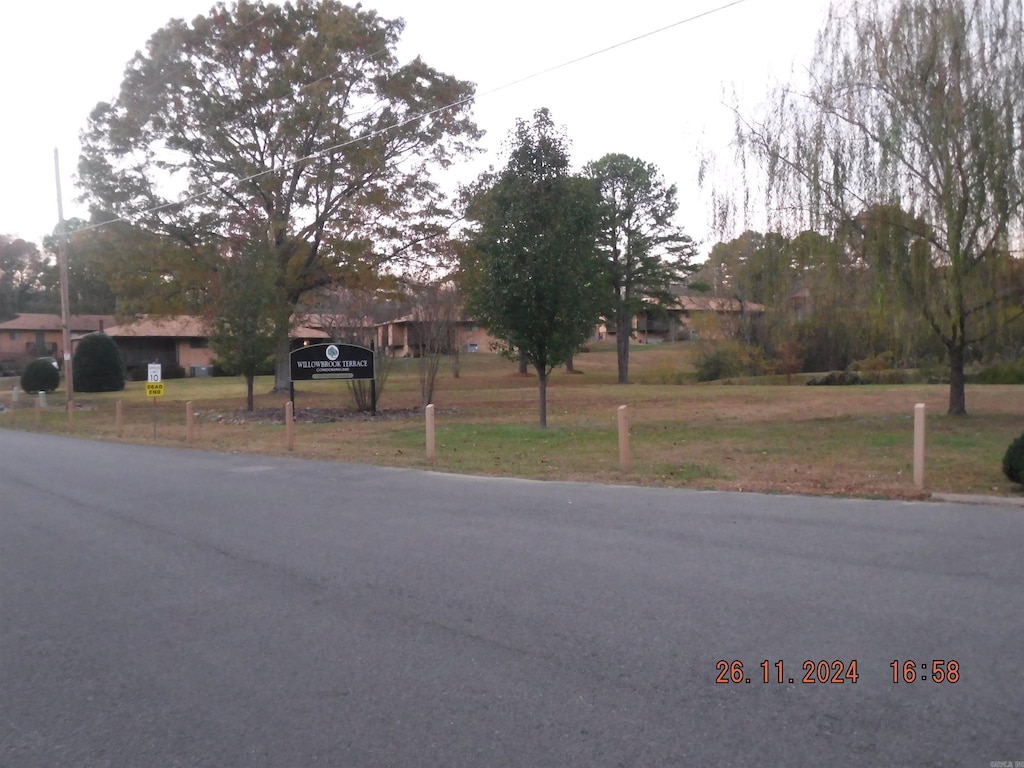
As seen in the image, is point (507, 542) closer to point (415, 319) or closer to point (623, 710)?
point (623, 710)

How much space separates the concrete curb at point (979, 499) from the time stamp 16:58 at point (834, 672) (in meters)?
6.15

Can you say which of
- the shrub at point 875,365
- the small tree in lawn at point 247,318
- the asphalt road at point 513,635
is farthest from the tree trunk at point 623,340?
the asphalt road at point 513,635

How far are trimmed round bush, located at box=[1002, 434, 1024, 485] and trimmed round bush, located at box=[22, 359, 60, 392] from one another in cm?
4716

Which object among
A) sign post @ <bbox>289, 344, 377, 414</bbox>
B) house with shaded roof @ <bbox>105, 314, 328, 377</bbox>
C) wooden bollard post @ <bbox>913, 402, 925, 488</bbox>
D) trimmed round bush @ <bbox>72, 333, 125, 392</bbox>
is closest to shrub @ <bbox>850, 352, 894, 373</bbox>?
sign post @ <bbox>289, 344, 377, 414</bbox>

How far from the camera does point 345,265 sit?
34875 mm

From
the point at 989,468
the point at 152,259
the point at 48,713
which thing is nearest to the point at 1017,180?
the point at 989,468

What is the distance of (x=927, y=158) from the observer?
19.8 metres

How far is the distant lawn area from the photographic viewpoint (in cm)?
1400

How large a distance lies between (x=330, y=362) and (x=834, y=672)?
23002mm

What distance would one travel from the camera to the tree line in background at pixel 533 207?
19.8m

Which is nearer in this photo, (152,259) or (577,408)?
(577,408)

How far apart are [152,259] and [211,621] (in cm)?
3128

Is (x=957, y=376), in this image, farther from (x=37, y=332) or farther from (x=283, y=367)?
(x=37, y=332)

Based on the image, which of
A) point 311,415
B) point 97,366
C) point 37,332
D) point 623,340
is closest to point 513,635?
point 311,415
